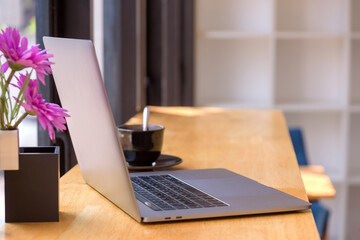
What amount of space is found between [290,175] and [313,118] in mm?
2764

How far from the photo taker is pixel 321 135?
3842 mm

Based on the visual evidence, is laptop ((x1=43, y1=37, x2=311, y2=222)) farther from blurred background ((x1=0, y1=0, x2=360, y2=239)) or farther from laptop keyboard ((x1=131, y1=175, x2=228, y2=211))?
blurred background ((x1=0, y1=0, x2=360, y2=239))

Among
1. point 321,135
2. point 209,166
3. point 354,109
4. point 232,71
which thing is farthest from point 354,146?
point 209,166

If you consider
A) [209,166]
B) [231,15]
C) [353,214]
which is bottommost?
[353,214]

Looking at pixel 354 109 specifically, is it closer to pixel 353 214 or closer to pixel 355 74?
pixel 355 74

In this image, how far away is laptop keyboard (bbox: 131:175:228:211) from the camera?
0.88 m

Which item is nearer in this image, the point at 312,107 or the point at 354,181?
the point at 312,107

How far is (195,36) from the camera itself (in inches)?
140

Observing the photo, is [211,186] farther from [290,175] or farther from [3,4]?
[3,4]

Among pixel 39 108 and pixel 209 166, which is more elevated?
pixel 39 108

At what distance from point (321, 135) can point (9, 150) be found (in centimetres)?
333

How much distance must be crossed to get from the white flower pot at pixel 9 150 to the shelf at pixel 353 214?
3406mm

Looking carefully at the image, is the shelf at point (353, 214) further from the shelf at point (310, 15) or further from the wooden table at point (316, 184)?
the wooden table at point (316, 184)

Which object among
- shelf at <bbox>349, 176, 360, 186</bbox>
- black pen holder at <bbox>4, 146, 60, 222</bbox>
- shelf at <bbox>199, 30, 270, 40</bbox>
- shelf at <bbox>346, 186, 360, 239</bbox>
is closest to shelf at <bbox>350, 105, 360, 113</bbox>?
shelf at <bbox>349, 176, 360, 186</bbox>
